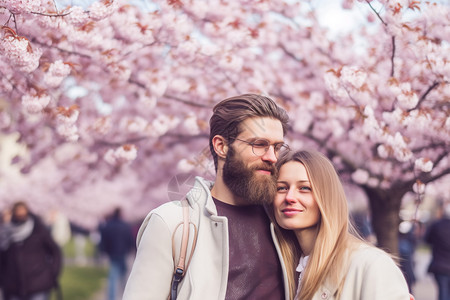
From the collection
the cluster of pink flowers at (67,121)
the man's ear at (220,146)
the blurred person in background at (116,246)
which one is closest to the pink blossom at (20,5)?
the cluster of pink flowers at (67,121)

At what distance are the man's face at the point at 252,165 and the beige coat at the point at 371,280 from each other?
58 cm

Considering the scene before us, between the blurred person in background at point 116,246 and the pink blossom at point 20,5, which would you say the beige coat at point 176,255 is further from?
the blurred person in background at point 116,246

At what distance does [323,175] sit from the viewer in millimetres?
3311

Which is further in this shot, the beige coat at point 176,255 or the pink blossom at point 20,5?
the pink blossom at point 20,5

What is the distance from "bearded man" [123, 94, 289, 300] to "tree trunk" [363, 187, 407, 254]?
299 cm

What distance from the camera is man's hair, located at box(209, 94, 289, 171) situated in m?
3.31

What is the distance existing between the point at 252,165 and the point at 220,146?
28 centimetres

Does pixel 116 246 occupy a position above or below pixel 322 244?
below

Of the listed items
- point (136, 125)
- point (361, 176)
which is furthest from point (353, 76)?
point (136, 125)

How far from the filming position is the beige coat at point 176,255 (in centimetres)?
Result: 293

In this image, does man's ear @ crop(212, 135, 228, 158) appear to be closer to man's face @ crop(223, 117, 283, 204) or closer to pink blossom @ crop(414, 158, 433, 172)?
man's face @ crop(223, 117, 283, 204)

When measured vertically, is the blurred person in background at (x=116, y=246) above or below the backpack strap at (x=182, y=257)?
below

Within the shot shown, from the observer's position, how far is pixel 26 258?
791cm

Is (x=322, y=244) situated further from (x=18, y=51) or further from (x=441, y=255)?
(x=441, y=255)
